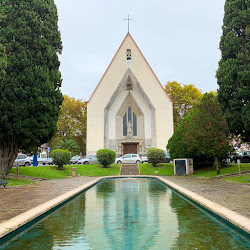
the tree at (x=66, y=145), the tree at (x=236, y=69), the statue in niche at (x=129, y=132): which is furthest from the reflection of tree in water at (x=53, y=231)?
the tree at (x=66, y=145)

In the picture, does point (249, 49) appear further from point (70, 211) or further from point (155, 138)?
point (155, 138)

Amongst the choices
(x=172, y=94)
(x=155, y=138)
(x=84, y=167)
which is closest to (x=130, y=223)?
(x=84, y=167)

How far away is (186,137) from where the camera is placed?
18.8 m

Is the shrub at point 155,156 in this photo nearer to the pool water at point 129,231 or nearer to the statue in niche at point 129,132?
the statue in niche at point 129,132

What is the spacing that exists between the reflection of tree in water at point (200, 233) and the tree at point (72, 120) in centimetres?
4153

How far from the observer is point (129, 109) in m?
37.5

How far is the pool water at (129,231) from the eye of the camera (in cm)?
419

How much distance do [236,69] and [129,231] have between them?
12170 mm

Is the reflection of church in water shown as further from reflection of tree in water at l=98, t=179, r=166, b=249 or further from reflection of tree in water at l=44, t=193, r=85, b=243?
reflection of tree in water at l=44, t=193, r=85, b=243

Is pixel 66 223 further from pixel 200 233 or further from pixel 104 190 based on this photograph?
pixel 104 190

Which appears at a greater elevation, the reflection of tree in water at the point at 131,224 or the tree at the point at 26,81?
the tree at the point at 26,81

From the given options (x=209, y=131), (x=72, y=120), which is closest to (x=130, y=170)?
(x=209, y=131)

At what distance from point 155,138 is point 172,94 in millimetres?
10977

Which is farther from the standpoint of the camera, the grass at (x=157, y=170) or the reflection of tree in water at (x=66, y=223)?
the grass at (x=157, y=170)
